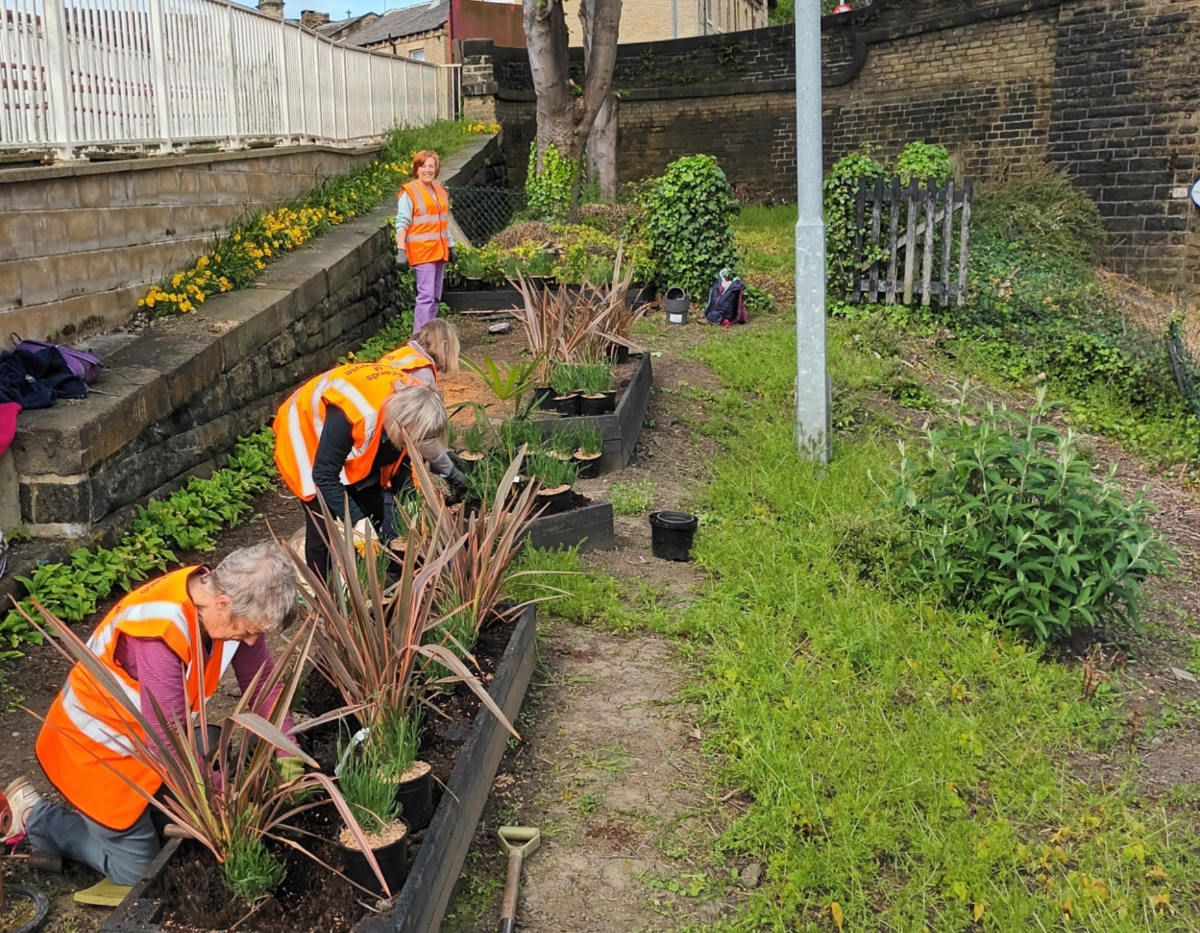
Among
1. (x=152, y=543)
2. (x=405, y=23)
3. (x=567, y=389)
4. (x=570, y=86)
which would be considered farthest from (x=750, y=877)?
(x=405, y=23)

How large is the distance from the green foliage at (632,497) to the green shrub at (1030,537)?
1.63m

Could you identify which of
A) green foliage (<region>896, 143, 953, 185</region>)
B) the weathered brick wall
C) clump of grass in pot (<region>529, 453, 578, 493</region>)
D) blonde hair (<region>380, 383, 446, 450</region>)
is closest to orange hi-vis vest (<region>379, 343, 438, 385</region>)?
blonde hair (<region>380, 383, 446, 450</region>)

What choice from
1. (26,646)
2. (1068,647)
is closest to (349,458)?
(26,646)

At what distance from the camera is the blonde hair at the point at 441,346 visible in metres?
4.64

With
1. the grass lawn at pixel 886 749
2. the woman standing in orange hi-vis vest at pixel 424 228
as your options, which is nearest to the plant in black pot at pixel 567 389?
the grass lawn at pixel 886 749

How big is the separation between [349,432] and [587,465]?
2.34 metres

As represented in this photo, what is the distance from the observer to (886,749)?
3.58 meters

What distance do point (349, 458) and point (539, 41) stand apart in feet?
34.1

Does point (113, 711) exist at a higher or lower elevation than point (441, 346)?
lower

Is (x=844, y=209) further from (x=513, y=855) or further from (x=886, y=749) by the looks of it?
(x=513, y=855)

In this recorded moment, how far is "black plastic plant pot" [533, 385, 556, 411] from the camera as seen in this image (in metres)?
6.74

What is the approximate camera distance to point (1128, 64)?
611 inches

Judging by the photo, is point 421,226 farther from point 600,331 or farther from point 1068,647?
point 1068,647

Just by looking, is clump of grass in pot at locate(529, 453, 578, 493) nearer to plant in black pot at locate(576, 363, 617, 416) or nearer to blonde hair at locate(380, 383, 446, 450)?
plant in black pot at locate(576, 363, 617, 416)
